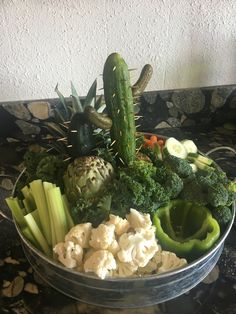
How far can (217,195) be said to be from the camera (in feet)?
2.25

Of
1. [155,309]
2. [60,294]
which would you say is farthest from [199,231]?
[60,294]

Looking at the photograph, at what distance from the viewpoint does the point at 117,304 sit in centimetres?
63

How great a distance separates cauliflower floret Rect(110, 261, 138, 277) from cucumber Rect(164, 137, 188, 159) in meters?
0.29

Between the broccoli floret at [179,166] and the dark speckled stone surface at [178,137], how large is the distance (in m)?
0.16

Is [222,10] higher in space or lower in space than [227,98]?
higher

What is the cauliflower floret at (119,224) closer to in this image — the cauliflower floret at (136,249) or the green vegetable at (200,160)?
the cauliflower floret at (136,249)

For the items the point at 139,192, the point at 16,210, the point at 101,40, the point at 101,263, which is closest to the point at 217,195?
the point at 139,192

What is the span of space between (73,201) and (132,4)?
49cm

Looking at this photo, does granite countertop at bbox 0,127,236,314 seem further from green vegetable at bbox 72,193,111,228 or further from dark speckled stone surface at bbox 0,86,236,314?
green vegetable at bbox 72,193,111,228

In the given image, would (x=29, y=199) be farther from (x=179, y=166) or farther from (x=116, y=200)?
(x=179, y=166)

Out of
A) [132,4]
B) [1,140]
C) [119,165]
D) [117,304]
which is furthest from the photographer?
[1,140]

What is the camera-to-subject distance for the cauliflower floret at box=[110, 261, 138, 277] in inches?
23.1

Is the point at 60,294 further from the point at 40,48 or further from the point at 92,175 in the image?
the point at 40,48

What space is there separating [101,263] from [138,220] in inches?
3.8
